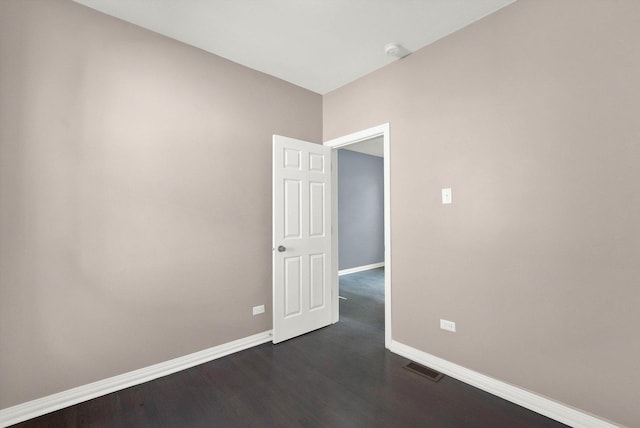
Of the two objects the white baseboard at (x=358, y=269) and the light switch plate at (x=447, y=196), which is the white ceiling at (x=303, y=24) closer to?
the light switch plate at (x=447, y=196)

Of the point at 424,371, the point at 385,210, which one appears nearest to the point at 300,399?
the point at 424,371

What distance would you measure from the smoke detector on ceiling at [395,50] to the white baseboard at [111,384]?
3073 mm

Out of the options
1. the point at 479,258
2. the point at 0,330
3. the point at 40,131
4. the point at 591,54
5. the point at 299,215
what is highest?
the point at 591,54

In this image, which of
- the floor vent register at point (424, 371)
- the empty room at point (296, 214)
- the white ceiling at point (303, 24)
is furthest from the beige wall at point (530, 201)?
the white ceiling at point (303, 24)

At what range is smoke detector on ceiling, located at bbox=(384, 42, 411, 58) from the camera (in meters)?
2.41

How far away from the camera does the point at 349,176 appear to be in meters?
6.30

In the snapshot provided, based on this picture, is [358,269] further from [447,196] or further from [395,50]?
[395,50]

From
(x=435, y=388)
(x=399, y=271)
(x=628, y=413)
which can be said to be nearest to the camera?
(x=628, y=413)

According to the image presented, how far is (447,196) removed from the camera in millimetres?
2320

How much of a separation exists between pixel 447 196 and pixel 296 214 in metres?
1.50

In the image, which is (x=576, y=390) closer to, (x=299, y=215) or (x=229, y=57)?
(x=299, y=215)

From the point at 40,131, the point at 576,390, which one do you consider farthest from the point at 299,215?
the point at 576,390

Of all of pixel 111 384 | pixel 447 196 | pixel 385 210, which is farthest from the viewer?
pixel 385 210

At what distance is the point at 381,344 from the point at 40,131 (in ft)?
10.8
